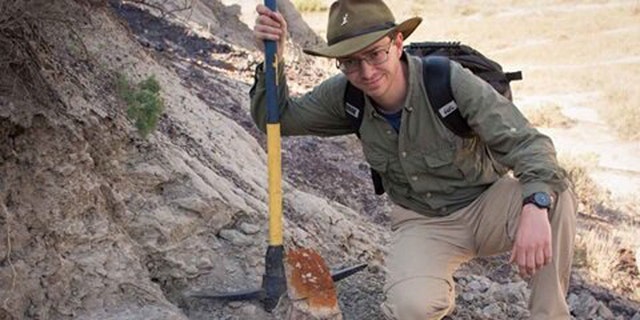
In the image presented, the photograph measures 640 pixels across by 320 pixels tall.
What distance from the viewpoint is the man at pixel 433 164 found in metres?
3.61

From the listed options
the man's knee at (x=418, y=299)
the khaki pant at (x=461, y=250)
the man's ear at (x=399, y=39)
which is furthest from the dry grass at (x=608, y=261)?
the man's ear at (x=399, y=39)

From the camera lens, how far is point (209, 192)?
180 inches

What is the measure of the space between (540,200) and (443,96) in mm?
582

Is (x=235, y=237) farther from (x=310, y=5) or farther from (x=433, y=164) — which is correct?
(x=310, y=5)

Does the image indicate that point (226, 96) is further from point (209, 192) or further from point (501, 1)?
point (501, 1)

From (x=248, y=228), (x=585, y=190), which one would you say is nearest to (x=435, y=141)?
(x=248, y=228)

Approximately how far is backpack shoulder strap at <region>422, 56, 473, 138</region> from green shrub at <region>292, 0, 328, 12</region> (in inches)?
969

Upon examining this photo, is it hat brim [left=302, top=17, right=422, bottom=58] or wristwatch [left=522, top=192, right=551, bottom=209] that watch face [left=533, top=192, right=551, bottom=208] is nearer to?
wristwatch [left=522, top=192, right=551, bottom=209]

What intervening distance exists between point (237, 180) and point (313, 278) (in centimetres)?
119

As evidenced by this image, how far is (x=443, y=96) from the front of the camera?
373 cm

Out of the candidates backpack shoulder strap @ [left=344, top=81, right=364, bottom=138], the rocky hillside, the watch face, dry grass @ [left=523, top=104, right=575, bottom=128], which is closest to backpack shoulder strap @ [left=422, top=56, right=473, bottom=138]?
backpack shoulder strap @ [left=344, top=81, right=364, bottom=138]

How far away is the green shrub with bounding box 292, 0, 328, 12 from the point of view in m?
28.2

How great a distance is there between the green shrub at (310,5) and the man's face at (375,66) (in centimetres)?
2461

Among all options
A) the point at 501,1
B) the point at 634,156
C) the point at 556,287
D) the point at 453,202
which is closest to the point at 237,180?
the point at 453,202
